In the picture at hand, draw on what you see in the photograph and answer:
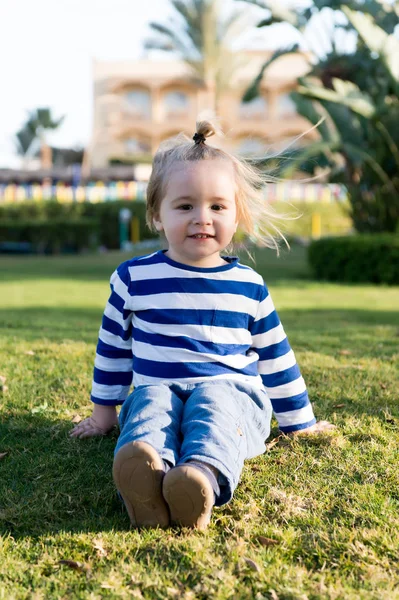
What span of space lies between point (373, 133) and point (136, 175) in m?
14.2

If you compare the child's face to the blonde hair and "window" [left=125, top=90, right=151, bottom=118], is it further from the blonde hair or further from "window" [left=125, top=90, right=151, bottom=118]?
"window" [left=125, top=90, right=151, bottom=118]

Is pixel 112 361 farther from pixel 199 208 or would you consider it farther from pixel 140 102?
pixel 140 102

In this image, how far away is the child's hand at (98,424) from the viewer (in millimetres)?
2961

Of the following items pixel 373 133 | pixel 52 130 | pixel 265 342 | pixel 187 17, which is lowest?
pixel 265 342

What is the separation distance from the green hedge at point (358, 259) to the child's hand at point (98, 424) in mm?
8335

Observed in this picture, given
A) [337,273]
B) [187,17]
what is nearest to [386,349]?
[337,273]

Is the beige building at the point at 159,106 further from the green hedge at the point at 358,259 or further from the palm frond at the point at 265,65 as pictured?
the green hedge at the point at 358,259

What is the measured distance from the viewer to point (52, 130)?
59.7 metres

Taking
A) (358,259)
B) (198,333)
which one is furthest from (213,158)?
(358,259)

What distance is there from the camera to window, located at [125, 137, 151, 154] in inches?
2056

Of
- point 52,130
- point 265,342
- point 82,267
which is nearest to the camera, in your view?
point 265,342

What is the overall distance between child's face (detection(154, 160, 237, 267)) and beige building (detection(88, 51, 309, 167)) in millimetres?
47546

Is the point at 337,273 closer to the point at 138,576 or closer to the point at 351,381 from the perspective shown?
the point at 351,381

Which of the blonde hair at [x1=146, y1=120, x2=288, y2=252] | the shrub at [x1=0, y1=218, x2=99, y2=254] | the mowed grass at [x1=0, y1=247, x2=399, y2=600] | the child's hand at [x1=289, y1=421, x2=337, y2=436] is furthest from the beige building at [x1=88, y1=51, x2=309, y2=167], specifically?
the child's hand at [x1=289, y1=421, x2=337, y2=436]
